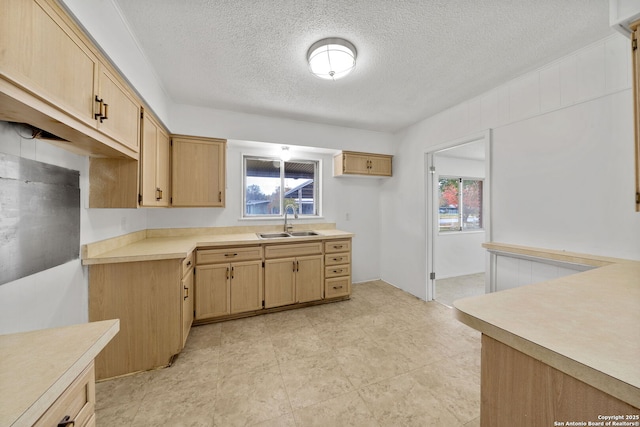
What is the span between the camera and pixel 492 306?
864 millimetres

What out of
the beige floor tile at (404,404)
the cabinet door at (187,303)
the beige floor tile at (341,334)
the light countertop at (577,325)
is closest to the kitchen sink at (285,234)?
the cabinet door at (187,303)

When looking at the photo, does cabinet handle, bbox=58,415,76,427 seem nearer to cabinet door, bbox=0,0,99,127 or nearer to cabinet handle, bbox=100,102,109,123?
cabinet door, bbox=0,0,99,127

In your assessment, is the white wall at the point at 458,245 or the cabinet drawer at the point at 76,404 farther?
the white wall at the point at 458,245

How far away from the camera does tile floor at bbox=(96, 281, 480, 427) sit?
1.42 meters

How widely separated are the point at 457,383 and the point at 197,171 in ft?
10.5

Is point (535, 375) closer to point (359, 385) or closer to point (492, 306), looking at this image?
point (492, 306)

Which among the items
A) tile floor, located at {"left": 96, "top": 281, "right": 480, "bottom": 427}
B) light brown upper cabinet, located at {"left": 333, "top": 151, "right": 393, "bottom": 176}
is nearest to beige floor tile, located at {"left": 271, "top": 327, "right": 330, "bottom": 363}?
tile floor, located at {"left": 96, "top": 281, "right": 480, "bottom": 427}

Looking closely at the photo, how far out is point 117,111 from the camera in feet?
4.92

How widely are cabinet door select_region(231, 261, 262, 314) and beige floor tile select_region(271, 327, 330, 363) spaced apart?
0.51 metres

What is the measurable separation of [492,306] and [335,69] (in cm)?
189

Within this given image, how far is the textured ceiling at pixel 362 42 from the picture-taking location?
1.44 meters

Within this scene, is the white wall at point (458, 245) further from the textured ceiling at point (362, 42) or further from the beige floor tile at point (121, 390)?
the beige floor tile at point (121, 390)

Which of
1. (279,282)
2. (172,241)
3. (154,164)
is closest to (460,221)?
(279,282)

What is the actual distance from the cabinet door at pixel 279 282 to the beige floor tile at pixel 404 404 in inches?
56.3
